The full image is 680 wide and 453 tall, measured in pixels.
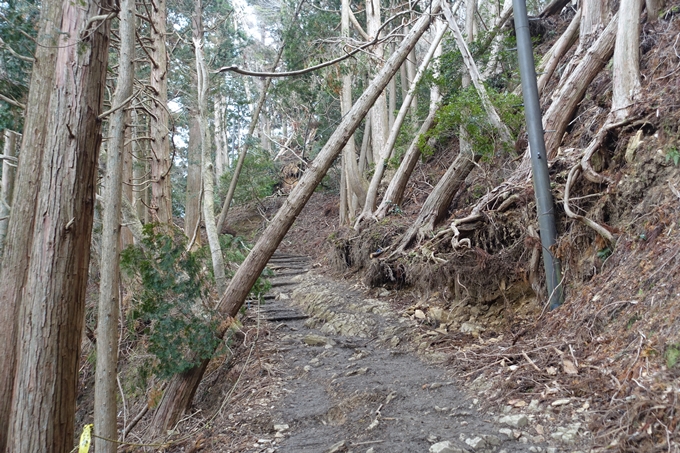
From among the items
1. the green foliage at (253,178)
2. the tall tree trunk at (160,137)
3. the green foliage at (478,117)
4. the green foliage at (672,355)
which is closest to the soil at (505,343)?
the green foliage at (672,355)

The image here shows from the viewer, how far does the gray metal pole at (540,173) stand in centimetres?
397

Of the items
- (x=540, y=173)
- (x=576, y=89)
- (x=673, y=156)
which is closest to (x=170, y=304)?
(x=540, y=173)

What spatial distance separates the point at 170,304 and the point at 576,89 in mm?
5766

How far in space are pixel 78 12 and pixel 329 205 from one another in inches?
524

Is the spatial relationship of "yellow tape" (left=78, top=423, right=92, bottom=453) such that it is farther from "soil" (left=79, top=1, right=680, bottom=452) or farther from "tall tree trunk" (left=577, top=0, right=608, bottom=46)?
"tall tree trunk" (left=577, top=0, right=608, bottom=46)

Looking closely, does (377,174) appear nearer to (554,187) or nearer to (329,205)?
(554,187)

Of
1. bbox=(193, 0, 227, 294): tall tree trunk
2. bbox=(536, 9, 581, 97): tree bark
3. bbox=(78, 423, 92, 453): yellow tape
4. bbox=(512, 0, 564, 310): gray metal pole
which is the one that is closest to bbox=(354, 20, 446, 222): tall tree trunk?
bbox=(536, 9, 581, 97): tree bark

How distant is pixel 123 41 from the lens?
317 centimetres

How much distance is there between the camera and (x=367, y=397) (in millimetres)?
3744

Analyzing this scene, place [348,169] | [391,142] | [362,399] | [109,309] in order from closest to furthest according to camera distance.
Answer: [109,309], [362,399], [391,142], [348,169]

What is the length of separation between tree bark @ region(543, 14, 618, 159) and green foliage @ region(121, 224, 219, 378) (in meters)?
4.69

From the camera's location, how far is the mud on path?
2881 mm

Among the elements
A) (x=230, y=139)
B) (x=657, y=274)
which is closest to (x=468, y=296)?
(x=657, y=274)

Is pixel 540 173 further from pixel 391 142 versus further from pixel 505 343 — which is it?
pixel 391 142
